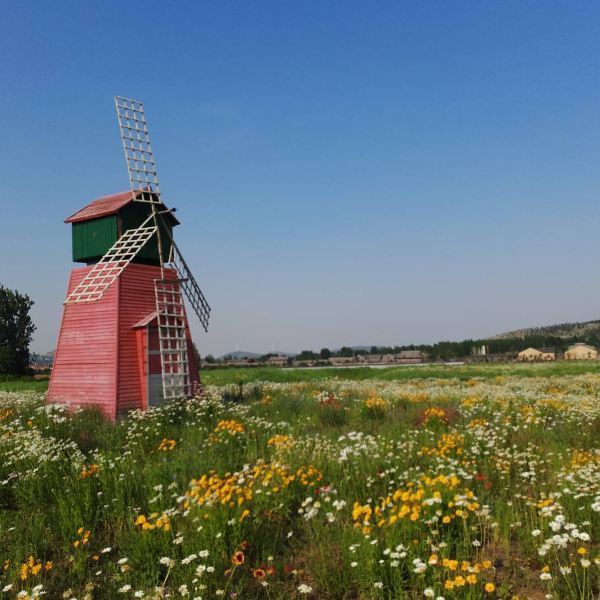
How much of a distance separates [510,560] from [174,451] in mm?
6486

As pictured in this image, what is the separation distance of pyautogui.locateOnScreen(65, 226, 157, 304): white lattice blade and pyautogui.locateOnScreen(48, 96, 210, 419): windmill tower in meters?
0.04

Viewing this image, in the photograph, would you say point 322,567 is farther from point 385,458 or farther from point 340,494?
point 385,458

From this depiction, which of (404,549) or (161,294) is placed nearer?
(404,549)

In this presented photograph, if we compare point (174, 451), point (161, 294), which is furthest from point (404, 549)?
point (161, 294)

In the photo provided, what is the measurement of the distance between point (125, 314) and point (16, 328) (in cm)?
4516

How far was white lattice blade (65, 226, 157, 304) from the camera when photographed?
51.3 feet

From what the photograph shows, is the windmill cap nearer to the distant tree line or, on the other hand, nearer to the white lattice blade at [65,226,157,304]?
the white lattice blade at [65,226,157,304]

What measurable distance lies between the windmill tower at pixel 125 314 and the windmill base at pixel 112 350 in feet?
0.11

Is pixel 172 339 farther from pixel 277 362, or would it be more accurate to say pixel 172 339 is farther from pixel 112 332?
pixel 277 362

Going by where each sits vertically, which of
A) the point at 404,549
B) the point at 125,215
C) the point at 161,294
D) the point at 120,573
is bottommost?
the point at 120,573

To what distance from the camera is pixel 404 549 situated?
4426 millimetres

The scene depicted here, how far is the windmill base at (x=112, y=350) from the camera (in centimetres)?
1519

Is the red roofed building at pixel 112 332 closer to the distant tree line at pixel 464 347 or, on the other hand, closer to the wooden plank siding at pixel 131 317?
the wooden plank siding at pixel 131 317

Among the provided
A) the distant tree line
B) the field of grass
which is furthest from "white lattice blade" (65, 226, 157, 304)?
the distant tree line
